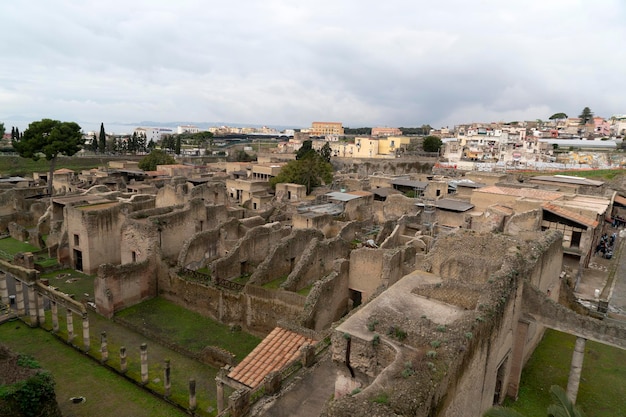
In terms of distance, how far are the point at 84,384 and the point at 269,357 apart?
7185 millimetres

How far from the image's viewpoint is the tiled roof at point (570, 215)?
2311cm

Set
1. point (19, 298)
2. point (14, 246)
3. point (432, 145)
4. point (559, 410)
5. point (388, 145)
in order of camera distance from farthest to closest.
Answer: point (388, 145), point (432, 145), point (14, 246), point (19, 298), point (559, 410)

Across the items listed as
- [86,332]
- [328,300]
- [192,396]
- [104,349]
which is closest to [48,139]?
[86,332]

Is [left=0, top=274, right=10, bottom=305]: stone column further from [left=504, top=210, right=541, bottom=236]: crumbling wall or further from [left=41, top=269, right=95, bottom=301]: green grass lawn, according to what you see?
[left=504, top=210, right=541, bottom=236]: crumbling wall

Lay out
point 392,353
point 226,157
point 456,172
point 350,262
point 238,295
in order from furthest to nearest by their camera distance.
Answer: point 226,157, point 456,172, point 350,262, point 238,295, point 392,353

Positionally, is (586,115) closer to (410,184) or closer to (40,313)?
(410,184)

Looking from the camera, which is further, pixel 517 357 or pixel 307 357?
pixel 517 357

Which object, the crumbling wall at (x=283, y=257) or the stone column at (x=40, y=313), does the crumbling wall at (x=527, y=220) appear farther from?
the stone column at (x=40, y=313)

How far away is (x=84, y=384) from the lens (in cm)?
1456

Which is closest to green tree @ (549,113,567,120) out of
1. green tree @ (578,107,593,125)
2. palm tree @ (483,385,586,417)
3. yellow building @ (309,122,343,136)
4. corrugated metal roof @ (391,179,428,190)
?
green tree @ (578,107,593,125)

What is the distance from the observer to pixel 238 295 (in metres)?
18.1

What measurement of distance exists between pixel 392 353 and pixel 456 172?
54273 mm

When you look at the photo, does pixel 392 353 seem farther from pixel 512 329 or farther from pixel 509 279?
pixel 512 329

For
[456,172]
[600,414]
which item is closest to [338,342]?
[600,414]
